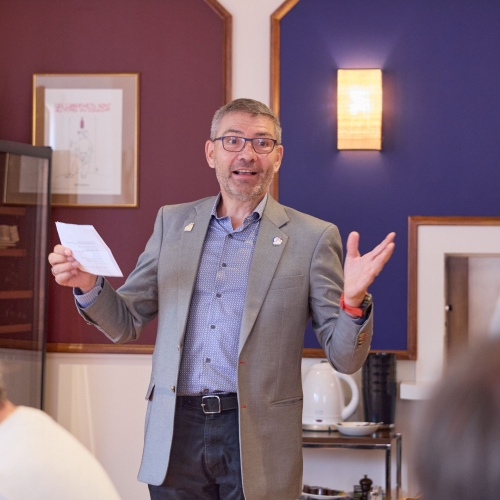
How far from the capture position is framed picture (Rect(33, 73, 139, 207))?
12.3 ft

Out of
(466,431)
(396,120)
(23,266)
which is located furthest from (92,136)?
(466,431)

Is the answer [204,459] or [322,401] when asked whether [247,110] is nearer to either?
[204,459]

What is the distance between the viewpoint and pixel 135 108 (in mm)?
3750

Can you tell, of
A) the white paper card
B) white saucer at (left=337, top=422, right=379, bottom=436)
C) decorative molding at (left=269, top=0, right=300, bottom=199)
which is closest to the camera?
the white paper card

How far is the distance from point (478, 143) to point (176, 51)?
1.49 meters

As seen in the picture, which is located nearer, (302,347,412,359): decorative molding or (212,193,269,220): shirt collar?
(212,193,269,220): shirt collar

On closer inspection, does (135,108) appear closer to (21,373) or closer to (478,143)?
(21,373)

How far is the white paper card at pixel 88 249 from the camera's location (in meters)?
2.06

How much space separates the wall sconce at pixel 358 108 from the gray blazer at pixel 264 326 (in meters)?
1.37

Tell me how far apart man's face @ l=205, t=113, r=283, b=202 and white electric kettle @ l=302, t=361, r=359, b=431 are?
4.49 ft

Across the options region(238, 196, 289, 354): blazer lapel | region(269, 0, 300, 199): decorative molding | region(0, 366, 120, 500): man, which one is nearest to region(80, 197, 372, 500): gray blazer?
region(238, 196, 289, 354): blazer lapel

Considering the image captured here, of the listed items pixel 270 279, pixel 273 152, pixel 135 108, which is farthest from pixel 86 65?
pixel 270 279

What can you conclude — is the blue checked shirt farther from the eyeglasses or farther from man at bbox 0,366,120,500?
man at bbox 0,366,120,500

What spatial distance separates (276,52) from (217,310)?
189cm
